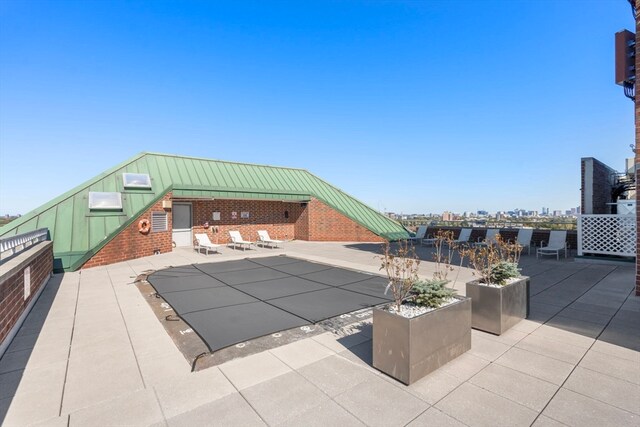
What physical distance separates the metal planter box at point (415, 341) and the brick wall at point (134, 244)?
401 inches

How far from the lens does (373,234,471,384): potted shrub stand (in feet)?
10.3

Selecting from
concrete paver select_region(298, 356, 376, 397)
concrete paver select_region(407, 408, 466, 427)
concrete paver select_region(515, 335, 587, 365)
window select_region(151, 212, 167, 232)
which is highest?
window select_region(151, 212, 167, 232)

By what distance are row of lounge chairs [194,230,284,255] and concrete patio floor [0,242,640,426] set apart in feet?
24.9

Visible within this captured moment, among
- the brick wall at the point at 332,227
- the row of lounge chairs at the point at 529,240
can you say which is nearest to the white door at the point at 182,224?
the brick wall at the point at 332,227

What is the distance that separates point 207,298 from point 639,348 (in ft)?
22.1

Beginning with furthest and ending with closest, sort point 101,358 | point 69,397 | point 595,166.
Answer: point 595,166 < point 101,358 < point 69,397

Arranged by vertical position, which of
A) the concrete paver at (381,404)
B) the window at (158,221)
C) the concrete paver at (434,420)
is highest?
the window at (158,221)

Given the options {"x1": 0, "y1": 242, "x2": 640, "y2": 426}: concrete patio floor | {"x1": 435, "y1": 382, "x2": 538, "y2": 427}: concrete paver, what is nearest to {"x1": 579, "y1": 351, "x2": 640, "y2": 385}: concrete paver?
{"x1": 0, "y1": 242, "x2": 640, "y2": 426}: concrete patio floor

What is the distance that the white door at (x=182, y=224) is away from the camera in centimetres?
1467

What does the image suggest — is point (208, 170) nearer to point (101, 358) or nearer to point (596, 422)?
point (101, 358)

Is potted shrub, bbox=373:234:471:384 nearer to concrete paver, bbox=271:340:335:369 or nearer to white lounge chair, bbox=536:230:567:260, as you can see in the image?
concrete paver, bbox=271:340:335:369

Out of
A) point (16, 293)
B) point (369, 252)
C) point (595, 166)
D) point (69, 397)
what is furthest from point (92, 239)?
point (595, 166)

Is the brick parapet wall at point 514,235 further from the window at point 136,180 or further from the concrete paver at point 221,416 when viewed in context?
the window at point 136,180

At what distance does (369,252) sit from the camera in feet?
43.5
